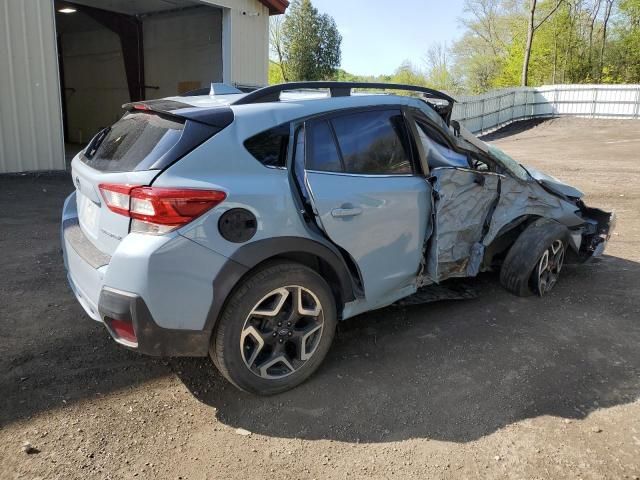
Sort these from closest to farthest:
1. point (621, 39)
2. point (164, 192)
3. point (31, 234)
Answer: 1. point (164, 192)
2. point (31, 234)
3. point (621, 39)

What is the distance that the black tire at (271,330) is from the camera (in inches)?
110

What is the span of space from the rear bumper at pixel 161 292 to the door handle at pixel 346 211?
0.76 m

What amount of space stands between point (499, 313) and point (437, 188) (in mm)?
1280

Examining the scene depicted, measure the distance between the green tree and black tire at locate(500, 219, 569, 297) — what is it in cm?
4206

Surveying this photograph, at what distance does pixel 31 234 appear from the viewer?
20.5 feet

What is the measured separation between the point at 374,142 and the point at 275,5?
1174 centimetres

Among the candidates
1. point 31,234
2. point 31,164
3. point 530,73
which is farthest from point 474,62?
point 31,234

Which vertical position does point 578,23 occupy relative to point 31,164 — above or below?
above

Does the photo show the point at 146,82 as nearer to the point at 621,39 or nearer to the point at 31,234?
the point at 31,234

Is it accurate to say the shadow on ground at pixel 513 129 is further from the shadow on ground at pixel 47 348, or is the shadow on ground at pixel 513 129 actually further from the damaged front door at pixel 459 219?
the shadow on ground at pixel 47 348

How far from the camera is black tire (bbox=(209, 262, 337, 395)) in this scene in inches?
110

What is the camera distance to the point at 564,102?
89.0 feet

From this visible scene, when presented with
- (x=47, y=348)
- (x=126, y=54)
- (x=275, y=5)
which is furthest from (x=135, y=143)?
(x=126, y=54)

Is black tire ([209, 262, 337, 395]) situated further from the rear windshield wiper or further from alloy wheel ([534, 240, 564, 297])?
alloy wheel ([534, 240, 564, 297])
